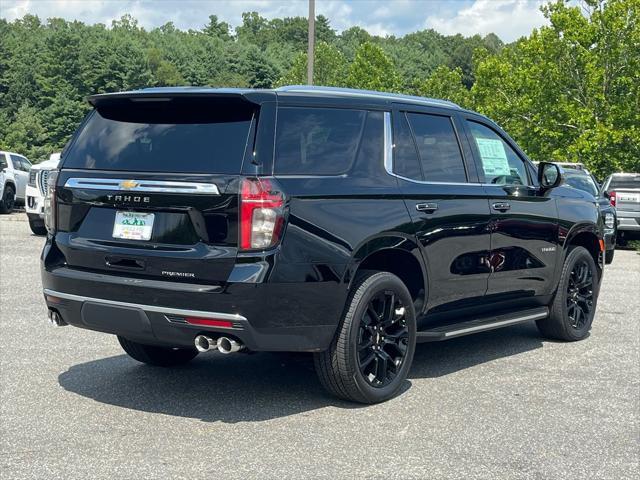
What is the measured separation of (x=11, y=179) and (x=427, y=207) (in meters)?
20.8

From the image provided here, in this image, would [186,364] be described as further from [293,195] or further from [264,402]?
[293,195]

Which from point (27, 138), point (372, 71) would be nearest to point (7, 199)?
point (372, 71)

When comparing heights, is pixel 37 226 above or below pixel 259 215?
below

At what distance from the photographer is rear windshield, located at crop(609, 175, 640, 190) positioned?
2019 cm

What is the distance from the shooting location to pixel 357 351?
5465mm

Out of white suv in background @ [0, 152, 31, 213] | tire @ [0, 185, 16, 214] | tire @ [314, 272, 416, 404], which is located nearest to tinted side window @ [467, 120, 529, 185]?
tire @ [314, 272, 416, 404]

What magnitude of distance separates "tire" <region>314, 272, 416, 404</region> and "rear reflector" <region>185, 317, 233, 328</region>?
30.5 inches

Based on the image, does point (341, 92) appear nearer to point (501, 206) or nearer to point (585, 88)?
point (501, 206)

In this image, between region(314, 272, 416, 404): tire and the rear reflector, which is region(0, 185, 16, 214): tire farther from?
the rear reflector

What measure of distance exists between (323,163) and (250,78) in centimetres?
8546

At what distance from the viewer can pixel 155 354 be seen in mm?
6434

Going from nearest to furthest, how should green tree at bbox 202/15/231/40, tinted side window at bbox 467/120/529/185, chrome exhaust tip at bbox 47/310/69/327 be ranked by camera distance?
1. chrome exhaust tip at bbox 47/310/69/327
2. tinted side window at bbox 467/120/529/185
3. green tree at bbox 202/15/231/40

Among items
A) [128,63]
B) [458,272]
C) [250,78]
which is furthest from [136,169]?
[250,78]

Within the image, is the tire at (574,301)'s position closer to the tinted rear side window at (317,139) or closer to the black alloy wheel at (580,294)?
the black alloy wheel at (580,294)
